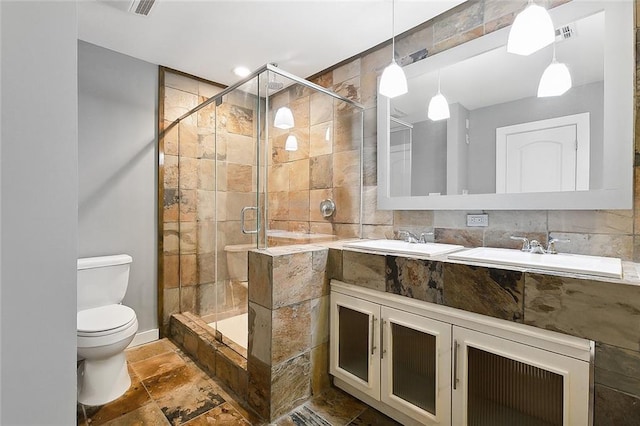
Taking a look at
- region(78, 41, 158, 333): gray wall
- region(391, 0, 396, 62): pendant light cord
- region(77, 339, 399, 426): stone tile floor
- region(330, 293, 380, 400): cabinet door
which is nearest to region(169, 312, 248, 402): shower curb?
region(77, 339, 399, 426): stone tile floor

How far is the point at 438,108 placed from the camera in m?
1.98

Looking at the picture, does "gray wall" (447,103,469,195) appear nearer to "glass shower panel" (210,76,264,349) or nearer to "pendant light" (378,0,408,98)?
"pendant light" (378,0,408,98)

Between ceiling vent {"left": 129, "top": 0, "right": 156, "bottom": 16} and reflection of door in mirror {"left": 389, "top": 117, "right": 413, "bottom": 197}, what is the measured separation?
5.69ft

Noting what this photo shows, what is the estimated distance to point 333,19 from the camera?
1995 millimetres

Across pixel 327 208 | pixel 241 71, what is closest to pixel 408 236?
pixel 327 208

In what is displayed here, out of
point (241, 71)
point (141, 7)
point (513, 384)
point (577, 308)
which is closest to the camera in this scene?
point (577, 308)

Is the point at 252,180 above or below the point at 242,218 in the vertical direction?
above

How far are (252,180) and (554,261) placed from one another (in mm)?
1681

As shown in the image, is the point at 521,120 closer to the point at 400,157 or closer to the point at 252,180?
the point at 400,157

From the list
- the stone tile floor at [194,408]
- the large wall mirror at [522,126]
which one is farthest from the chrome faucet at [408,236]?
the stone tile floor at [194,408]

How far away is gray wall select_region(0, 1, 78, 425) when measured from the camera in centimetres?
34

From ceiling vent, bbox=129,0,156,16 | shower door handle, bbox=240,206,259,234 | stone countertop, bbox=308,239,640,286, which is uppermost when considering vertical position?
ceiling vent, bbox=129,0,156,16

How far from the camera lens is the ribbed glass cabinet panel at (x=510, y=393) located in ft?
3.73

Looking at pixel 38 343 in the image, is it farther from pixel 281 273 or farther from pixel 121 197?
pixel 121 197
